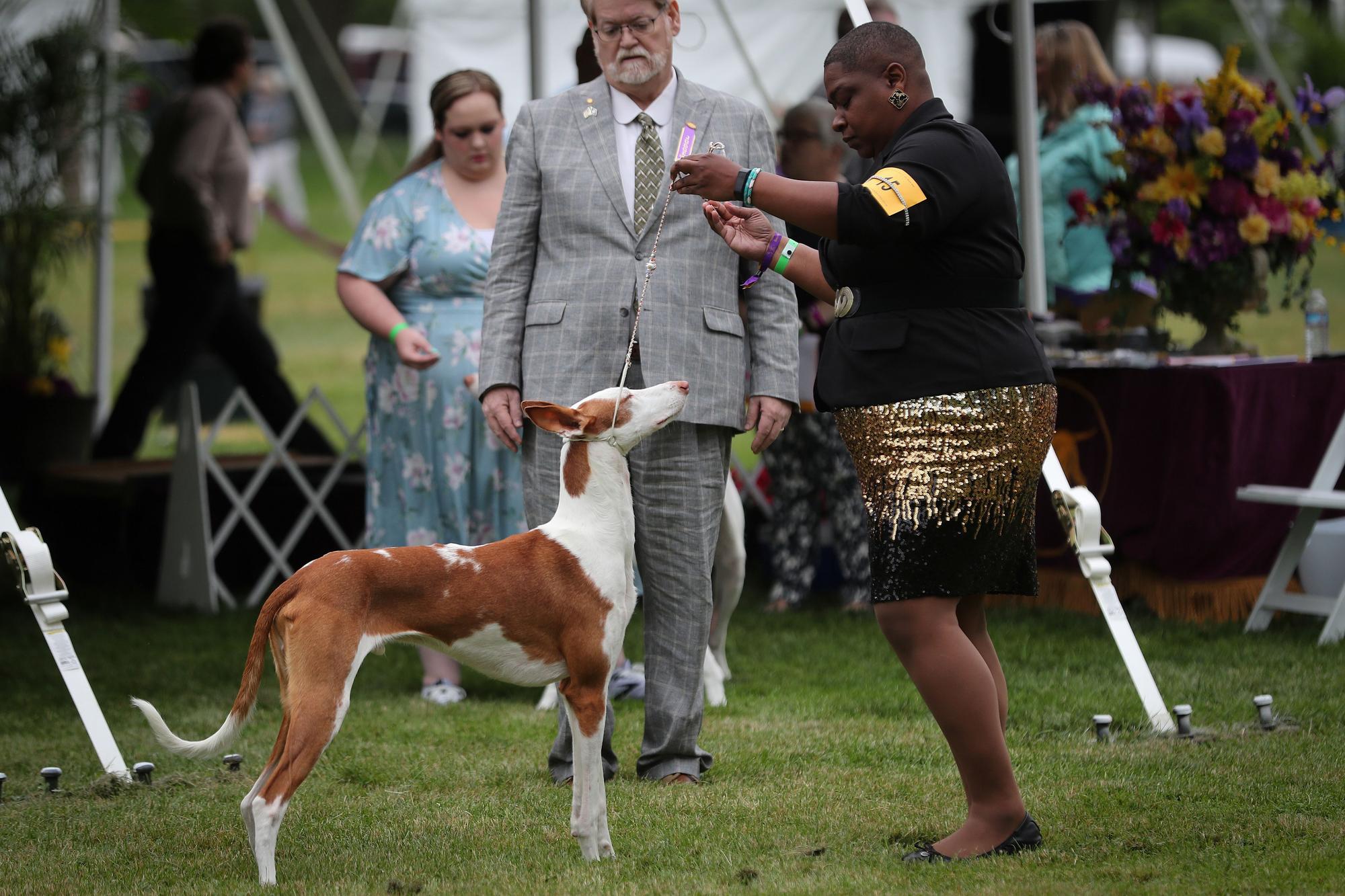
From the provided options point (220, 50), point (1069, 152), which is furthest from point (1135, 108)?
point (220, 50)

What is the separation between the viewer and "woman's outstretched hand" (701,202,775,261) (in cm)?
334

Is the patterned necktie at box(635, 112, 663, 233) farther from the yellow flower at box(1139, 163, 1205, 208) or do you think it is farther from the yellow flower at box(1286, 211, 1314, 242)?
the yellow flower at box(1286, 211, 1314, 242)

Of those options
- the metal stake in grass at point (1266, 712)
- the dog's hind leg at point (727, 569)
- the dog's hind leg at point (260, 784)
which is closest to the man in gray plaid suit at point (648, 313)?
the dog's hind leg at point (260, 784)

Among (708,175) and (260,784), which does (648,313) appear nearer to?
(708,175)

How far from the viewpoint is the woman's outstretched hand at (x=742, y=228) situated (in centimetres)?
334

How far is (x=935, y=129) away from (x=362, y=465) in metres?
4.89

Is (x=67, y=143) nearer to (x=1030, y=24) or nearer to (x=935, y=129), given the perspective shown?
(x=1030, y=24)

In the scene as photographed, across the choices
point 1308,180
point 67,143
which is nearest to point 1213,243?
point 1308,180

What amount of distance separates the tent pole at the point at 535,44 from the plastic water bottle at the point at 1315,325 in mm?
3253

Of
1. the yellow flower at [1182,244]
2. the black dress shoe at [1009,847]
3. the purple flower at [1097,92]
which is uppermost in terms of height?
the purple flower at [1097,92]

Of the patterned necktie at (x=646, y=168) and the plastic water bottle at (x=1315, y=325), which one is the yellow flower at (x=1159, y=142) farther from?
the patterned necktie at (x=646, y=168)

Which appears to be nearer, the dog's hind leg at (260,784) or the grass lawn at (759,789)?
the dog's hind leg at (260,784)

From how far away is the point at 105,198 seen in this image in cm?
884

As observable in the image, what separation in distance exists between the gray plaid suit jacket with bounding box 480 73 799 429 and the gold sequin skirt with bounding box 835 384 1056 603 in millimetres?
715
